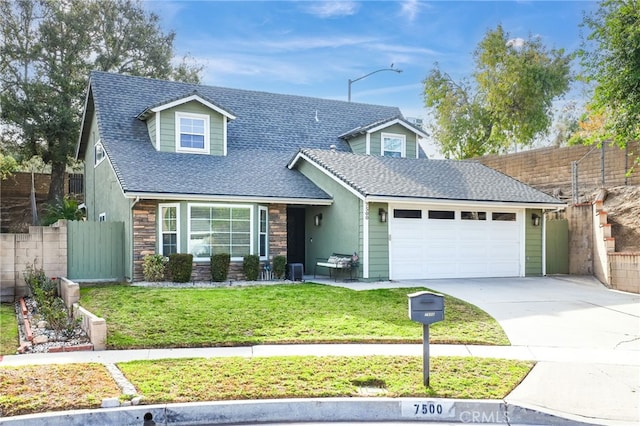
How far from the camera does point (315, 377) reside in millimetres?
6156

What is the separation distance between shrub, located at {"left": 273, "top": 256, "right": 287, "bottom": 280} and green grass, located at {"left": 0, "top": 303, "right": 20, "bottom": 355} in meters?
6.67

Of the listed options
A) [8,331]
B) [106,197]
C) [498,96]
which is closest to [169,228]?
[106,197]

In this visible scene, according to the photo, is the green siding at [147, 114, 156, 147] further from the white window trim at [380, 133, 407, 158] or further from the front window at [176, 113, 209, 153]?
the white window trim at [380, 133, 407, 158]

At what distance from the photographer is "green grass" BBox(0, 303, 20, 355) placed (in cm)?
785

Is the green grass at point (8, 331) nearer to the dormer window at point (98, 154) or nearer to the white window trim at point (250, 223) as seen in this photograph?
the white window trim at point (250, 223)

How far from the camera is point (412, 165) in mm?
18219

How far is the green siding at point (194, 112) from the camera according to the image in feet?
55.8

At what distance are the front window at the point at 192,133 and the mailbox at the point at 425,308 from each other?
12.7 m

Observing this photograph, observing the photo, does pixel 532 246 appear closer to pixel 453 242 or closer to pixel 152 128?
pixel 453 242

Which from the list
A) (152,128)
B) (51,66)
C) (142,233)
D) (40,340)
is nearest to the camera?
(40,340)

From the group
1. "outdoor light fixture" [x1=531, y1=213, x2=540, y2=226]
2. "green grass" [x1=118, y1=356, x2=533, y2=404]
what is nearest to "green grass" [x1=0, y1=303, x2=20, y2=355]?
Result: "green grass" [x1=118, y1=356, x2=533, y2=404]

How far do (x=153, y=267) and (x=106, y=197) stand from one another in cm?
447

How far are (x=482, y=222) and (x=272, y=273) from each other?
258 inches

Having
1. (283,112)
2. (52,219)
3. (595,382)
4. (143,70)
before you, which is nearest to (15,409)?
(595,382)
